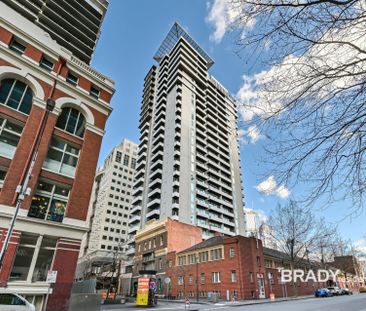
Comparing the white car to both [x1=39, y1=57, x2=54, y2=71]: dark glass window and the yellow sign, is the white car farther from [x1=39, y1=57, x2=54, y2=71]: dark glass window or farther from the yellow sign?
[x1=39, y1=57, x2=54, y2=71]: dark glass window

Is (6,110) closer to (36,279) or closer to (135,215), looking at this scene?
(36,279)

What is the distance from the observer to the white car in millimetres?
9858

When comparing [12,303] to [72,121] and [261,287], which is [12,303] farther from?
[261,287]

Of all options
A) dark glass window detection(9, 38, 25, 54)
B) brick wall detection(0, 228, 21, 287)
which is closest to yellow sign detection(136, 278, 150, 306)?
brick wall detection(0, 228, 21, 287)

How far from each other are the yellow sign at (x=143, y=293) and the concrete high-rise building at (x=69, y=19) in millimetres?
28817

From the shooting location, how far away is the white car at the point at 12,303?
9.86m

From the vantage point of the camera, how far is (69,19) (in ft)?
117

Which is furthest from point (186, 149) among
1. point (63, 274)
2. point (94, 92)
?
point (63, 274)

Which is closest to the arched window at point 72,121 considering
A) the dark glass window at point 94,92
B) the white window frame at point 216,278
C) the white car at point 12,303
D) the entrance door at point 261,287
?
the dark glass window at point 94,92

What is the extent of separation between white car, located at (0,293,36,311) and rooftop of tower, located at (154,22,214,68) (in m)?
82.5

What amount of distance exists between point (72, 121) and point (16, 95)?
12.5 feet

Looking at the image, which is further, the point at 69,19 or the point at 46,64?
the point at 69,19

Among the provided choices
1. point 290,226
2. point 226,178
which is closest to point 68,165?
point 290,226

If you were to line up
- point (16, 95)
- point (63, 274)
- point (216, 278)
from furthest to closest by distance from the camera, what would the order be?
point (216, 278), point (16, 95), point (63, 274)
